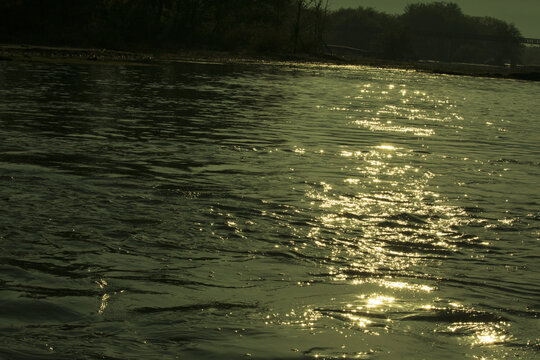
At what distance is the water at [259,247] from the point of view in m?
3.61

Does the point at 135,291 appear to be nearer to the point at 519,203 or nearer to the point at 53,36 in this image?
the point at 519,203

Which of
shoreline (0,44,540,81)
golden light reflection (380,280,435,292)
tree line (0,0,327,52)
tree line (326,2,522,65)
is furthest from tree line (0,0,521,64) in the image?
tree line (326,2,522,65)

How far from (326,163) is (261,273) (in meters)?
4.79

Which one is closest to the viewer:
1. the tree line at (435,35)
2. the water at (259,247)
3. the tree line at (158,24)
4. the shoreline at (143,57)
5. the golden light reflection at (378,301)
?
the water at (259,247)

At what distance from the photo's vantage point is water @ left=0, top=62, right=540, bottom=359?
142 inches

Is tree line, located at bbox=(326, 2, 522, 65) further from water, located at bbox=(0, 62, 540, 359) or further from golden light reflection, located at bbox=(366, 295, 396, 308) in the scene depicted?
golden light reflection, located at bbox=(366, 295, 396, 308)

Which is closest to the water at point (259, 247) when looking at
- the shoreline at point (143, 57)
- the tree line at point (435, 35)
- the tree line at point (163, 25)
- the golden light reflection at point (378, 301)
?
the golden light reflection at point (378, 301)

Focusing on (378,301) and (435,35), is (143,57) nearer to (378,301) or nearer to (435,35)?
(378,301)

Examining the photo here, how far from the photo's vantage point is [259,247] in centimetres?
515

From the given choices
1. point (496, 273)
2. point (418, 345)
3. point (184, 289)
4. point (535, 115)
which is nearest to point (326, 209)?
point (496, 273)

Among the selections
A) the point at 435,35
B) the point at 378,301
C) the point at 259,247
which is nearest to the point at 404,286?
the point at 378,301

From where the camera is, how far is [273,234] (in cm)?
551

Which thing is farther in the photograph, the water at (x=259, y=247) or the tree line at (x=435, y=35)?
the tree line at (x=435, y=35)

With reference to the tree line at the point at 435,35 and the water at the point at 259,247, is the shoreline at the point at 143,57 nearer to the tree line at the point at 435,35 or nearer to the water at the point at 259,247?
the water at the point at 259,247
